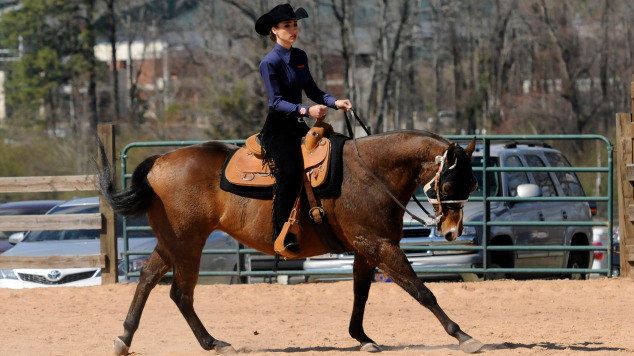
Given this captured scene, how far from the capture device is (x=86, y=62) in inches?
1633

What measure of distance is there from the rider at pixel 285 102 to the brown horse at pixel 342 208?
231 millimetres

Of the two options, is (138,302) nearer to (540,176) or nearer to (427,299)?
(427,299)

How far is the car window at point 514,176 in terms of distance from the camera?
1383cm

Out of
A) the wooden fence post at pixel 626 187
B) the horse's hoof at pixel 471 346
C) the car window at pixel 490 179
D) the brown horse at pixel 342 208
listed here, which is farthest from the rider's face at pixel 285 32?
the wooden fence post at pixel 626 187

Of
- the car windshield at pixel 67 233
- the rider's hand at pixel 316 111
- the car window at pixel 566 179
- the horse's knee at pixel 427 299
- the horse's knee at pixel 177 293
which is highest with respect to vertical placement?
the rider's hand at pixel 316 111

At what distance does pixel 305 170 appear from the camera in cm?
827

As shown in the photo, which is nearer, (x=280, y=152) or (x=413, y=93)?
(x=280, y=152)

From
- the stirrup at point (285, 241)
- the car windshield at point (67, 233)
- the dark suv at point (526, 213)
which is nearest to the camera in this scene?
the stirrup at point (285, 241)

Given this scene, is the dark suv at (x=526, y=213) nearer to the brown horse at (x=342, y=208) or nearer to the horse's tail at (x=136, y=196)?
the brown horse at (x=342, y=208)

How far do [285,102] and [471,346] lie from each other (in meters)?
2.17

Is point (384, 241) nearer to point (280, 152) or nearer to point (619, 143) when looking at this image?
point (280, 152)

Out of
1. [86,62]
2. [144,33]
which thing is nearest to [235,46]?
[86,62]

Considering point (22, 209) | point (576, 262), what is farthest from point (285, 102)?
point (22, 209)

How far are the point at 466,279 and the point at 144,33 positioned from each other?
1355 inches
